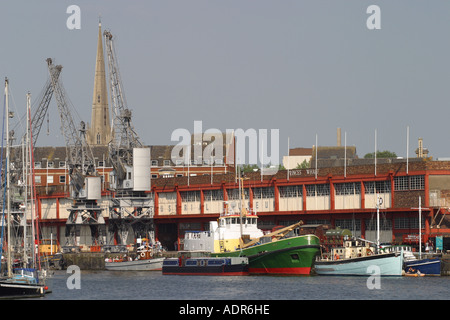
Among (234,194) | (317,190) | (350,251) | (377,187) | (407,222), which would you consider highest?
(377,187)

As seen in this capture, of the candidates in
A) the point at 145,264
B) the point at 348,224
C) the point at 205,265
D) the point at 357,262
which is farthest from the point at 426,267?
the point at 145,264

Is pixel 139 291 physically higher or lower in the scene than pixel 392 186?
lower

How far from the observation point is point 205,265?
92.4 metres

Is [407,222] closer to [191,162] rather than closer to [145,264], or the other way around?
[145,264]

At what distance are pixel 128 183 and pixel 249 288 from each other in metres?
52.2

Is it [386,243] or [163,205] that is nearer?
[386,243]

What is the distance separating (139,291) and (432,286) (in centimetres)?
2397

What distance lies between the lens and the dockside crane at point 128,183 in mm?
125500

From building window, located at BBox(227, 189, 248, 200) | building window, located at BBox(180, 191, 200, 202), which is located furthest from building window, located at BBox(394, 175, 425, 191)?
building window, located at BBox(180, 191, 200, 202)

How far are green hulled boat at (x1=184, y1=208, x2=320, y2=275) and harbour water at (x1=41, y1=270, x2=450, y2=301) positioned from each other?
2.22 m

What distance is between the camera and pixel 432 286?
76000mm
